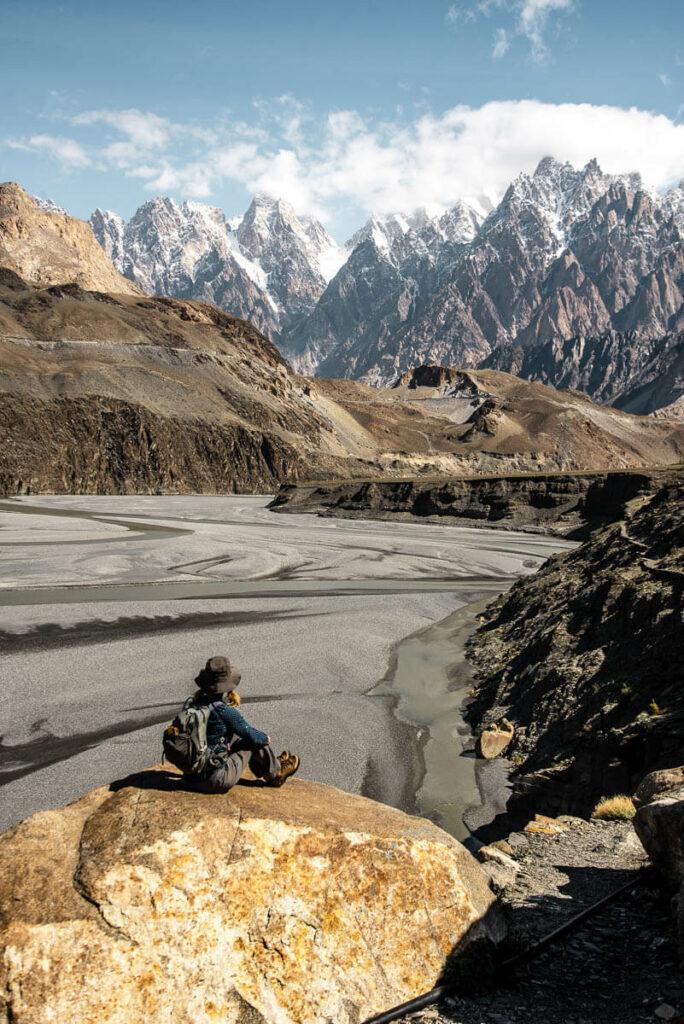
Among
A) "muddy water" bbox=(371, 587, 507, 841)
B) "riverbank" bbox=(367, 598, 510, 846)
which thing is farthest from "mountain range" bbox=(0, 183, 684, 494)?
"riverbank" bbox=(367, 598, 510, 846)

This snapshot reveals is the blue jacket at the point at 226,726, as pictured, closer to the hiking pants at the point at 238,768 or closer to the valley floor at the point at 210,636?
the hiking pants at the point at 238,768

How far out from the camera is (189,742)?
6.23 metres

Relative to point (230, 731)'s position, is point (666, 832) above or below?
below

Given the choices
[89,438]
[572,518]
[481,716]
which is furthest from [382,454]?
[481,716]

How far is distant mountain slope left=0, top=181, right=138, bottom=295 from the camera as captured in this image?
18075cm

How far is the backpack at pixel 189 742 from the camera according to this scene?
20.3ft

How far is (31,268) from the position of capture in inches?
7131

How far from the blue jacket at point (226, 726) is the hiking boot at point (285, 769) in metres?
0.40

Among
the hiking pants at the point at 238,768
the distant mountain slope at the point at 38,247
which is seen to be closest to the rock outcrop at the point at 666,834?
the hiking pants at the point at 238,768

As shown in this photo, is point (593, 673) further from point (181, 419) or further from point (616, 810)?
point (181, 419)

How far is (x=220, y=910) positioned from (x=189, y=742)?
1.39 m

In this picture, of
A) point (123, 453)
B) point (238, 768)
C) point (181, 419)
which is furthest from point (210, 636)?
point (181, 419)

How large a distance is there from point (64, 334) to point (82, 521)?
75.8 meters

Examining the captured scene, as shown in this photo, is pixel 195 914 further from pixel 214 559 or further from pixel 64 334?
pixel 64 334
